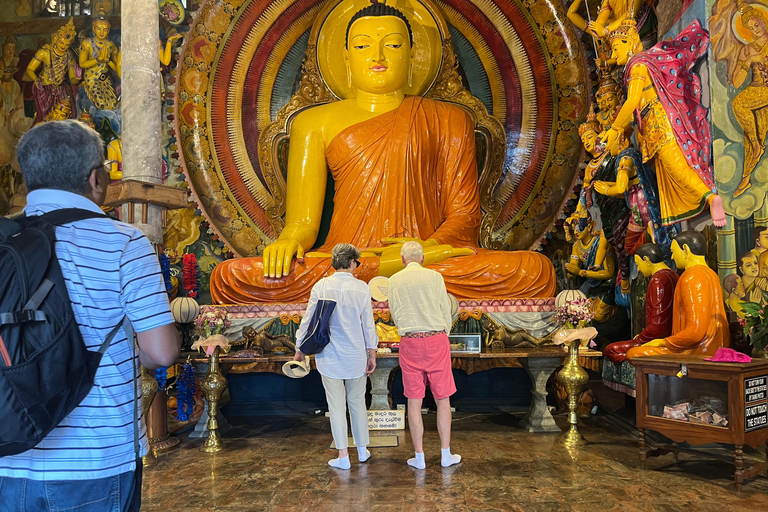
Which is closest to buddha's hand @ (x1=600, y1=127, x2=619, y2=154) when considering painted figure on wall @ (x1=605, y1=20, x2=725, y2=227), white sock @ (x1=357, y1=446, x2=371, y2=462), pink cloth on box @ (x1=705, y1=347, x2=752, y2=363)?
painted figure on wall @ (x1=605, y1=20, x2=725, y2=227)

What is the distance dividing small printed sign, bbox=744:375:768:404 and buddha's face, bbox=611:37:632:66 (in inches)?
112

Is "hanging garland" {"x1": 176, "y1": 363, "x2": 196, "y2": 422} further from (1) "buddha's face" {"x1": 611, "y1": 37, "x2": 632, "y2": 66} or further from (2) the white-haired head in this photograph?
(1) "buddha's face" {"x1": 611, "y1": 37, "x2": 632, "y2": 66}

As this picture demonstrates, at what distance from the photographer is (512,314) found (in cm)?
538

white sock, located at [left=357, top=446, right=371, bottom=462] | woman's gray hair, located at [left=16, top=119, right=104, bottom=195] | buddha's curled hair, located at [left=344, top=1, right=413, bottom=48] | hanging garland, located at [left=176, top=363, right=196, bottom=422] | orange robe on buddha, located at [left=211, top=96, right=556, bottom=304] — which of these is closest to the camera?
woman's gray hair, located at [left=16, top=119, right=104, bottom=195]

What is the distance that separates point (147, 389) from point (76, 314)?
2758mm

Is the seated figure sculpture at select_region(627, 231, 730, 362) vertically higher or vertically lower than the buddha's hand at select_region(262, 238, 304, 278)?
lower

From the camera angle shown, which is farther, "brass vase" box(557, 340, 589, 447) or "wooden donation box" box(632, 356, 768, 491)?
"brass vase" box(557, 340, 589, 447)

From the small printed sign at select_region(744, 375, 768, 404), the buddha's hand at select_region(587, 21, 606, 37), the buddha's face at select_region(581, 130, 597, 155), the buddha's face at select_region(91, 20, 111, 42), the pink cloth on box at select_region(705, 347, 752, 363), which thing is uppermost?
the buddha's face at select_region(91, 20, 111, 42)

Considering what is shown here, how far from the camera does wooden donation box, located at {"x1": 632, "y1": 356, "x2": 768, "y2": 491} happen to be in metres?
3.13

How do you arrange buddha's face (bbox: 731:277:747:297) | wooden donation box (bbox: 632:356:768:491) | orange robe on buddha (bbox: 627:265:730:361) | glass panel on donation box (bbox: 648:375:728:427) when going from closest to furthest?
wooden donation box (bbox: 632:356:768:491) → glass panel on donation box (bbox: 648:375:728:427) → orange robe on buddha (bbox: 627:265:730:361) → buddha's face (bbox: 731:277:747:297)

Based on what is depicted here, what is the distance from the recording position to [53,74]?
23.3 feet

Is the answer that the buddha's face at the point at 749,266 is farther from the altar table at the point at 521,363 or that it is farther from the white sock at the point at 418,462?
the white sock at the point at 418,462

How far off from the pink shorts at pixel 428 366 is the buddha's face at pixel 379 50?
4060mm

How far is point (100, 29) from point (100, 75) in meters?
0.49
